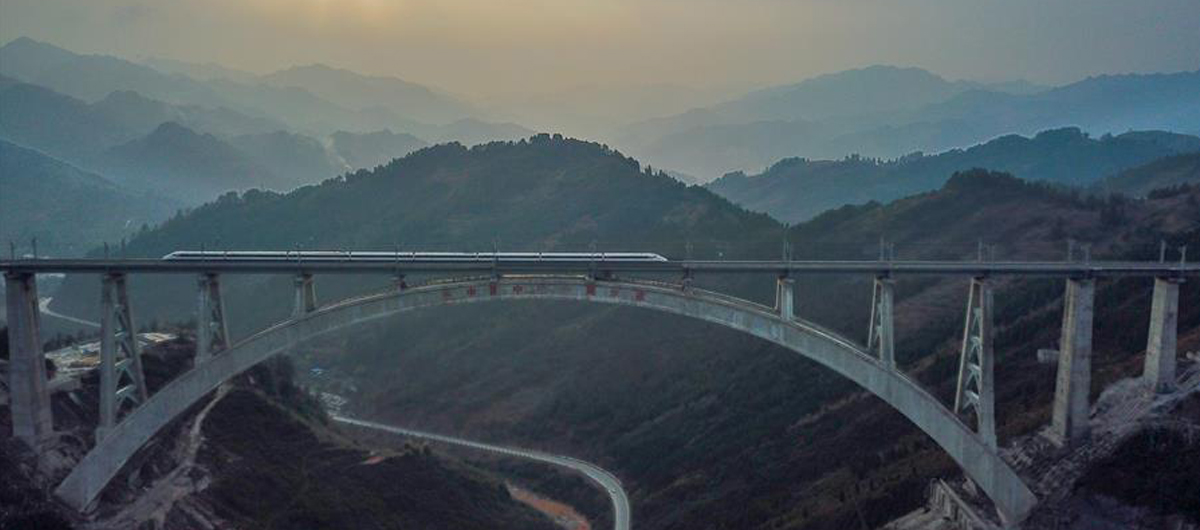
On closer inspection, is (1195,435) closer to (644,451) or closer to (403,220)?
(644,451)

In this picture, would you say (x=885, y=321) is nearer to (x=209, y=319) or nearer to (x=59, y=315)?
(x=209, y=319)

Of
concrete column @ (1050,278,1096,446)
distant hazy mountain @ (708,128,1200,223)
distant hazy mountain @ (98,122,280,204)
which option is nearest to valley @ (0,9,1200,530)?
concrete column @ (1050,278,1096,446)

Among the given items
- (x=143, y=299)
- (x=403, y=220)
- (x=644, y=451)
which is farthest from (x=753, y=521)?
(x=143, y=299)

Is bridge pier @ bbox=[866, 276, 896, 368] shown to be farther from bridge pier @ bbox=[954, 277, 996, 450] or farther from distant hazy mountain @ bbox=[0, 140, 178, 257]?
distant hazy mountain @ bbox=[0, 140, 178, 257]

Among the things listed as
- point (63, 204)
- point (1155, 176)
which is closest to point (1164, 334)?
point (1155, 176)

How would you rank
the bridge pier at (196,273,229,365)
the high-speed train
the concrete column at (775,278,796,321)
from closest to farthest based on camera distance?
the concrete column at (775,278,796,321)
the bridge pier at (196,273,229,365)
the high-speed train

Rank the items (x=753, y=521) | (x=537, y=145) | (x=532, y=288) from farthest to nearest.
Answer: (x=537, y=145) < (x=753, y=521) < (x=532, y=288)

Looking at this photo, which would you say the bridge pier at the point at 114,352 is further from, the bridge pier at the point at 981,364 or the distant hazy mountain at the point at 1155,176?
the distant hazy mountain at the point at 1155,176
